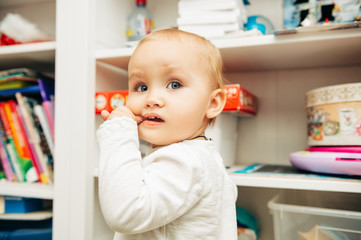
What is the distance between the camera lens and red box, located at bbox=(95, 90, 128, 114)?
0.92 m

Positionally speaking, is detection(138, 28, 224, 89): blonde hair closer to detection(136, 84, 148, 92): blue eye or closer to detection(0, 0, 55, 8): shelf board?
detection(136, 84, 148, 92): blue eye

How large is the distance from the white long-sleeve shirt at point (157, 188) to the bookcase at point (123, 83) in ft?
0.96

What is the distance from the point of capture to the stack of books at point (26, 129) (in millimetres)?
1065

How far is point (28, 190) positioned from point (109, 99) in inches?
14.8

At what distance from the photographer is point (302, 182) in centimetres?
77

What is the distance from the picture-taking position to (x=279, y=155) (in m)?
1.15

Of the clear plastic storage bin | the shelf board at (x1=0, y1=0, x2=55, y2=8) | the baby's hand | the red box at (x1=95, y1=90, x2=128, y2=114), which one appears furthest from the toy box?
the shelf board at (x1=0, y1=0, x2=55, y2=8)

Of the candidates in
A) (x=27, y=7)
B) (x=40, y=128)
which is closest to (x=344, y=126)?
(x=40, y=128)

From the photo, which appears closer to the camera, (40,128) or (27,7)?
(40,128)

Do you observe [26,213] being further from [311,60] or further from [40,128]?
[311,60]

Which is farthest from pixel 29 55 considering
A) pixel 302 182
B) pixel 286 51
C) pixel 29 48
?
pixel 302 182

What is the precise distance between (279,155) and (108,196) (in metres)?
0.79

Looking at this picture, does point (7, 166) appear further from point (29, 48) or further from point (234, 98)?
point (234, 98)

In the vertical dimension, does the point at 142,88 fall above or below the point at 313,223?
above
